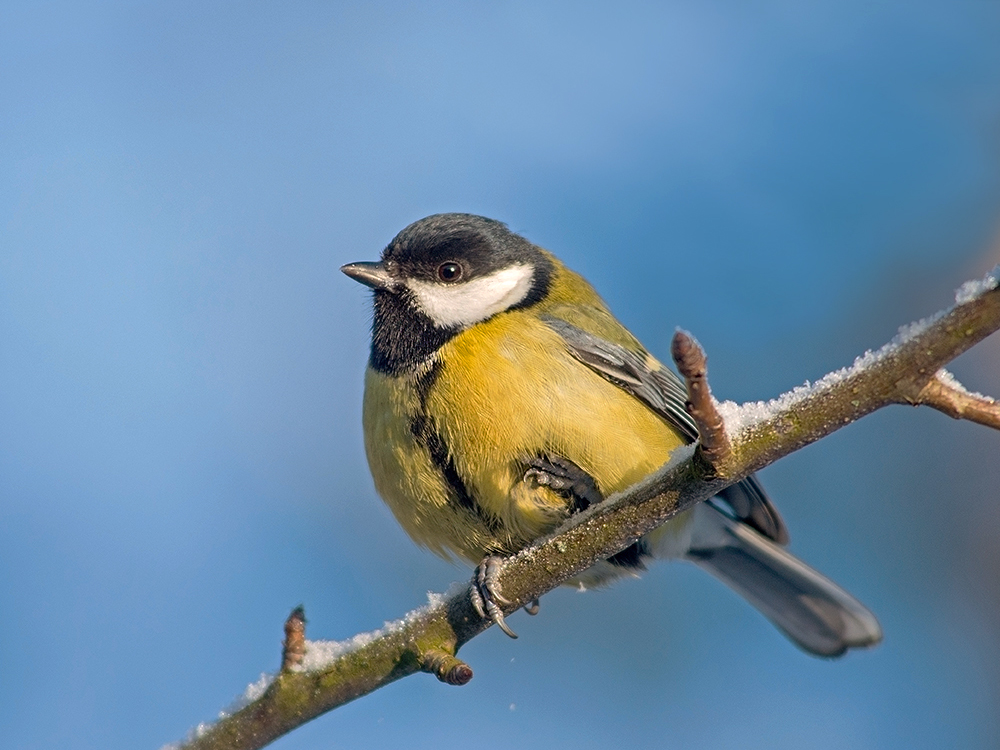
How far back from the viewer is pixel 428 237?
11.6 feet

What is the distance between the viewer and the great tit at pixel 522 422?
291 cm

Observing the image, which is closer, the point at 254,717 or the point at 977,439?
the point at 254,717

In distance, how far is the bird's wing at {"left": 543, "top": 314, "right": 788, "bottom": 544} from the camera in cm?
327

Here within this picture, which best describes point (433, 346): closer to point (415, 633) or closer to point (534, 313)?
point (534, 313)

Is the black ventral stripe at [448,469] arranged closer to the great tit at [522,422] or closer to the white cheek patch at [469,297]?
the great tit at [522,422]

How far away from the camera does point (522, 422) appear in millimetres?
2895

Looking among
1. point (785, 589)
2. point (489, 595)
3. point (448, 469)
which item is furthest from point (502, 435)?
point (785, 589)

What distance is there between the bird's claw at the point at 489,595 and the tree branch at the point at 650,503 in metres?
0.02

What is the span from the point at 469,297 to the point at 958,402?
1.89m

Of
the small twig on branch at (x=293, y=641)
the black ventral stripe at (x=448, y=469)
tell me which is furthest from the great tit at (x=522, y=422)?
the small twig on branch at (x=293, y=641)

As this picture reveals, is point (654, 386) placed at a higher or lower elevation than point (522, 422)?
higher

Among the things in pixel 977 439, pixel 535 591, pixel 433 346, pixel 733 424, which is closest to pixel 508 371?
pixel 433 346

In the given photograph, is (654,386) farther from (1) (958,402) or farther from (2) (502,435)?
(1) (958,402)

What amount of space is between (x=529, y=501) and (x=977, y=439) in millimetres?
2710
